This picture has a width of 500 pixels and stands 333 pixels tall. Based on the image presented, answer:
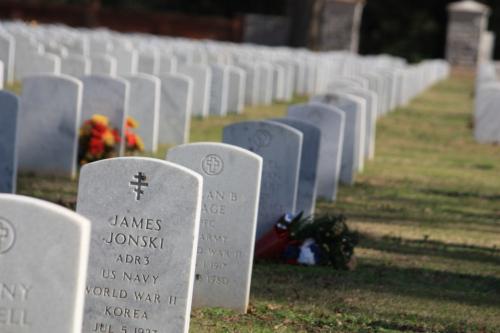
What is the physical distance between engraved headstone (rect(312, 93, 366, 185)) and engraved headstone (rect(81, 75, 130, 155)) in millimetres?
2367

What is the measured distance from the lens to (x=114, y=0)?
71.3 metres

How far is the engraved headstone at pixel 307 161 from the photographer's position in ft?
38.3

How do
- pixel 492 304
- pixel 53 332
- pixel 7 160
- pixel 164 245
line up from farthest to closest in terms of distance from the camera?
pixel 7 160 → pixel 492 304 → pixel 164 245 → pixel 53 332

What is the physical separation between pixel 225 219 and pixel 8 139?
3222 millimetres

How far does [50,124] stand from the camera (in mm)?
14008

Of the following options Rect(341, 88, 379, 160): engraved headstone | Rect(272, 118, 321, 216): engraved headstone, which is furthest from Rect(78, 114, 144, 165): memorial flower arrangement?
Rect(341, 88, 379, 160): engraved headstone

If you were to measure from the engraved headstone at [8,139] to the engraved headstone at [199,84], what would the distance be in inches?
398

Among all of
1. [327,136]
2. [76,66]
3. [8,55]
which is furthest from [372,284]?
[8,55]

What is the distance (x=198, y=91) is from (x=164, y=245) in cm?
1465

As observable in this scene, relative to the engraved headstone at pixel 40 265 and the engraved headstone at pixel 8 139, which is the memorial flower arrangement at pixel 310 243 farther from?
the engraved headstone at pixel 40 265

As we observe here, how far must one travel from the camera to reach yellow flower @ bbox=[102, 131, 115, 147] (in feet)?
46.6

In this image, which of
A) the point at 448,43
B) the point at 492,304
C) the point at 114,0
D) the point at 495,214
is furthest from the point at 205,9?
the point at 492,304

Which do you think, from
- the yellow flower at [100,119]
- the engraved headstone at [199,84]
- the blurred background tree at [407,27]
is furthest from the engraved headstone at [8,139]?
the blurred background tree at [407,27]

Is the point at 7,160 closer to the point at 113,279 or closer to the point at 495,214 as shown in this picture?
the point at 113,279
